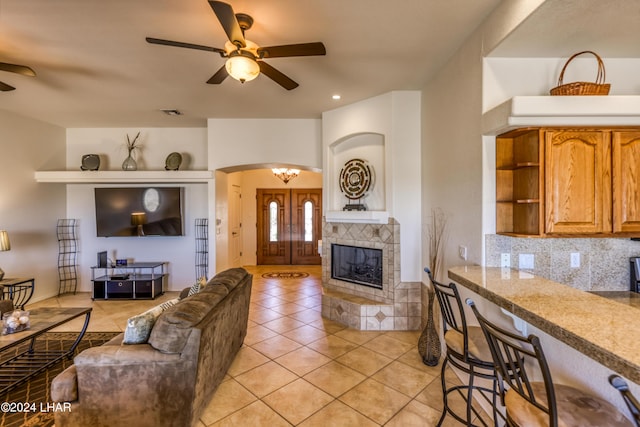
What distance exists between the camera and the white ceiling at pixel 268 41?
2195mm

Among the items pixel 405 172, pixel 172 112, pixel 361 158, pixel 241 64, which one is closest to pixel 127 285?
pixel 172 112

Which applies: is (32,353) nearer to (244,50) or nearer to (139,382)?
(139,382)

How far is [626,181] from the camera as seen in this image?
2.15m

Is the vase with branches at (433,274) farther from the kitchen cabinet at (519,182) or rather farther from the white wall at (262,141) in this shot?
the white wall at (262,141)

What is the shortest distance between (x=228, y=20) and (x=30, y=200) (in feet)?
18.1

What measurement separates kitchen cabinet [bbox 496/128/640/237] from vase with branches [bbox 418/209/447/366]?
1133 millimetres

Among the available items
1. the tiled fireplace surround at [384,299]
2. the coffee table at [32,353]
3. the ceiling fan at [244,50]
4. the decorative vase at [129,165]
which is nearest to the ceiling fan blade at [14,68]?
the ceiling fan at [244,50]

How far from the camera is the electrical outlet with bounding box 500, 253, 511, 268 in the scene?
7.91ft

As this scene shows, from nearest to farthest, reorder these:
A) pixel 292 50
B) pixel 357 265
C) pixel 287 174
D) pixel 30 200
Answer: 1. pixel 292 50
2. pixel 357 265
3. pixel 30 200
4. pixel 287 174

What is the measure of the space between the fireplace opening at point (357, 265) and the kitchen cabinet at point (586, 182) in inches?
87.9

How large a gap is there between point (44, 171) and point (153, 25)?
4.58 meters

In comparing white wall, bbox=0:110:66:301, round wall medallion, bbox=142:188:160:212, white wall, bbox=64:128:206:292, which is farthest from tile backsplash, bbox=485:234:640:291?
white wall, bbox=0:110:66:301

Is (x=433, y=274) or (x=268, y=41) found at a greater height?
(x=268, y=41)

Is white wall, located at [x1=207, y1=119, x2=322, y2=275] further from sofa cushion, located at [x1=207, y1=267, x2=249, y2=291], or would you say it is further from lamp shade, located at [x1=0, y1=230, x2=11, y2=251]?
lamp shade, located at [x1=0, y1=230, x2=11, y2=251]
